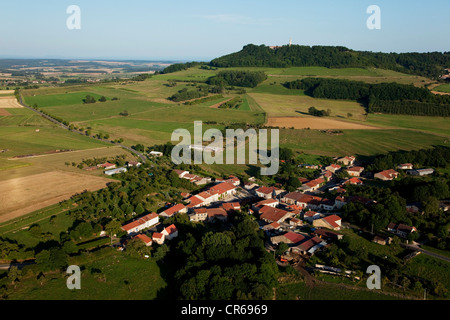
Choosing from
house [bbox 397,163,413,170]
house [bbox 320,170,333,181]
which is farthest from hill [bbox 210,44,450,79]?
house [bbox 320,170,333,181]

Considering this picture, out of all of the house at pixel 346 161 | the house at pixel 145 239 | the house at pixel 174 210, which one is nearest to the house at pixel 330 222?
the house at pixel 174 210

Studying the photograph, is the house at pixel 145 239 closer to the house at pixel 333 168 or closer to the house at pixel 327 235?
the house at pixel 327 235

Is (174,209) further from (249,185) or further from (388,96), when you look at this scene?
(388,96)

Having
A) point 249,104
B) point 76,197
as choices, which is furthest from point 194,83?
point 76,197

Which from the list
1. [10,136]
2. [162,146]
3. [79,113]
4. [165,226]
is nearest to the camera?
[165,226]
